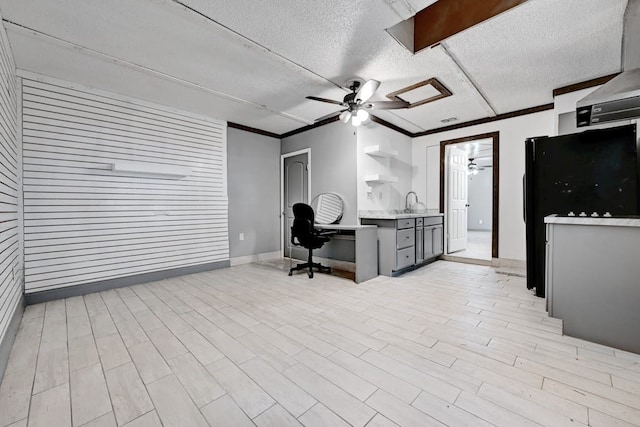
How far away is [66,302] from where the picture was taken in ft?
9.34

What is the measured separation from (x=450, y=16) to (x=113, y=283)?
185 inches

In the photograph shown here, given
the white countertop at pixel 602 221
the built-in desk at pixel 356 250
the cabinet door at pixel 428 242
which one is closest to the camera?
the white countertop at pixel 602 221

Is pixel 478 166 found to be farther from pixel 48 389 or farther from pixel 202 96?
pixel 48 389

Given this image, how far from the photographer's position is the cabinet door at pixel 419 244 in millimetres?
4156

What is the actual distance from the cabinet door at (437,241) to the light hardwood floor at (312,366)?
186 centimetres

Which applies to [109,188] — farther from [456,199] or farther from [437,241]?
[456,199]

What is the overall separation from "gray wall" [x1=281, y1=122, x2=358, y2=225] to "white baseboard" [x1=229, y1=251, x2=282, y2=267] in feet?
4.86

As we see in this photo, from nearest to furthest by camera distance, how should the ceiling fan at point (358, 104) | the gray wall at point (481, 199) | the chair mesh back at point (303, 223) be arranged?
the ceiling fan at point (358, 104) → the chair mesh back at point (303, 223) → the gray wall at point (481, 199)

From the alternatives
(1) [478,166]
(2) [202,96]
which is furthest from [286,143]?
(1) [478,166]

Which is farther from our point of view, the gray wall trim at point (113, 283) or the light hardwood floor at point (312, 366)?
the gray wall trim at point (113, 283)

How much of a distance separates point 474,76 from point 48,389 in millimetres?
4612

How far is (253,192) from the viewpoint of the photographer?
495 cm

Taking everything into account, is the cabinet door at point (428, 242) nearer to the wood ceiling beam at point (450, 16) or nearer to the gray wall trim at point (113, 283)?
the wood ceiling beam at point (450, 16)

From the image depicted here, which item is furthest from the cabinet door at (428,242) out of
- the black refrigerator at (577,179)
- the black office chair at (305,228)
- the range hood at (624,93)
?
the range hood at (624,93)
